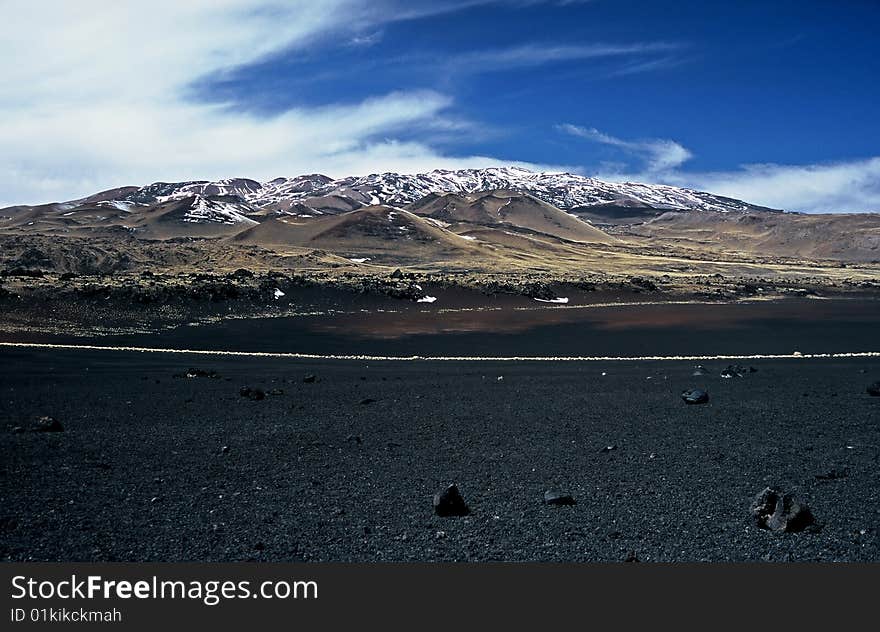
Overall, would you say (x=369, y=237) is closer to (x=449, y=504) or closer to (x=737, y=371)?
(x=737, y=371)

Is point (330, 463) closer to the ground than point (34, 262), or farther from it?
closer to the ground

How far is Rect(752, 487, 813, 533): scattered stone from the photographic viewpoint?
8.55 m

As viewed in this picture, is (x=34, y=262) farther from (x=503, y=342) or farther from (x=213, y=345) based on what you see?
(x=503, y=342)

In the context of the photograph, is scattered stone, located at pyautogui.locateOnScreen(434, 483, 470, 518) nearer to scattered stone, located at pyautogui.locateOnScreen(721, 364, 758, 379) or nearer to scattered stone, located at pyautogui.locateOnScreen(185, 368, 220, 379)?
scattered stone, located at pyautogui.locateOnScreen(185, 368, 220, 379)

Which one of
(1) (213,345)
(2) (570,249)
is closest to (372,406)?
(1) (213,345)

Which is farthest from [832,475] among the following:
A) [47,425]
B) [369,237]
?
[369,237]

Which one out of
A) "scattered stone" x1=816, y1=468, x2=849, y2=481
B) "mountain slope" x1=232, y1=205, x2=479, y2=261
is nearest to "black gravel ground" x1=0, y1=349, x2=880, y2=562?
"scattered stone" x1=816, y1=468, x2=849, y2=481

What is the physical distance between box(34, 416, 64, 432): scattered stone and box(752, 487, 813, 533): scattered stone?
12.6 metres

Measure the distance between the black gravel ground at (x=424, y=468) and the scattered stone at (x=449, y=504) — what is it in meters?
0.17

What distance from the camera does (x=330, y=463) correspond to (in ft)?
39.4

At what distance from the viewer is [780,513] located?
342 inches

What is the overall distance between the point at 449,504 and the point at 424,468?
2.57m

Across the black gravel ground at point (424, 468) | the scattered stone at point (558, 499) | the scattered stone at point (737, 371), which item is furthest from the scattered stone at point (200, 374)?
the scattered stone at point (737, 371)

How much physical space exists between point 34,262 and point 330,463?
260 ft
